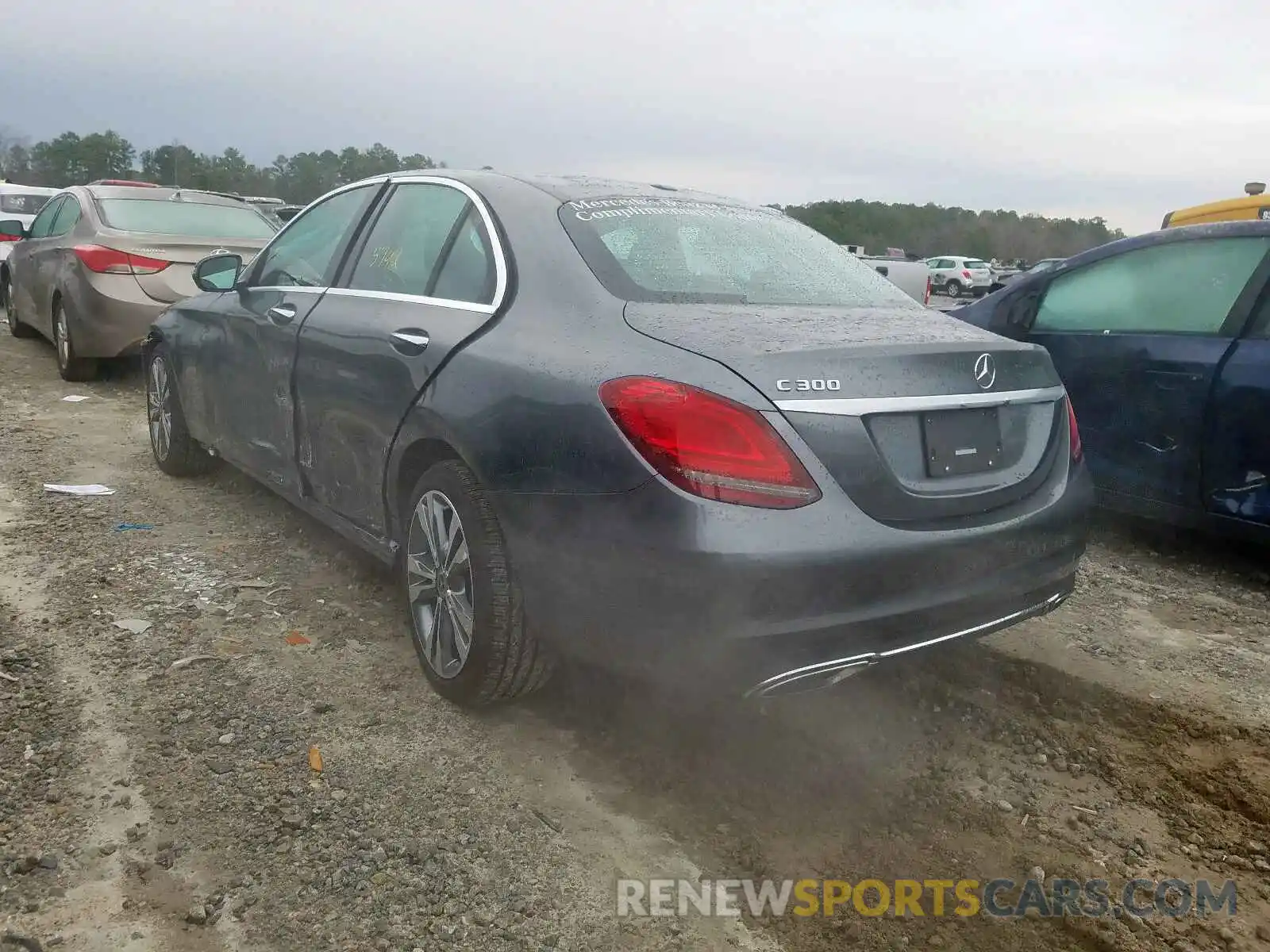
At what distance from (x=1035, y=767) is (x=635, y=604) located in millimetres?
1348

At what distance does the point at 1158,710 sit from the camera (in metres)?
3.28

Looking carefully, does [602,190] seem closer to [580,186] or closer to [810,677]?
[580,186]

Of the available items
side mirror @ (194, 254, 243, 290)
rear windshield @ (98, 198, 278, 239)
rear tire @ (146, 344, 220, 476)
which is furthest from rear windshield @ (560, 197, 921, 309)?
rear windshield @ (98, 198, 278, 239)

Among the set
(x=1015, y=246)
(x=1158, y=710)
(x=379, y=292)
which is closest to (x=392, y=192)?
(x=379, y=292)

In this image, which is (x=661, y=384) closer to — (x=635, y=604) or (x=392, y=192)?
(x=635, y=604)

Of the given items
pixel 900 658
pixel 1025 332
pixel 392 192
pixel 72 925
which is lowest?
pixel 72 925

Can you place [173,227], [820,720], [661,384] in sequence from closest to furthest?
1. [661,384]
2. [820,720]
3. [173,227]

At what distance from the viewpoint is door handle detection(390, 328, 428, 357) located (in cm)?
315

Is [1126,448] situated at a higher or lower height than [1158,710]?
higher

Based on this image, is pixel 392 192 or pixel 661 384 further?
pixel 392 192

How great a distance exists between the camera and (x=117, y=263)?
764cm

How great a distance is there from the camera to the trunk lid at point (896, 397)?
7.83 feet

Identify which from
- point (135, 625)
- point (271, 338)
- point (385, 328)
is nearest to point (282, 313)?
point (271, 338)

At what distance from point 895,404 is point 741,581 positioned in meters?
0.58
